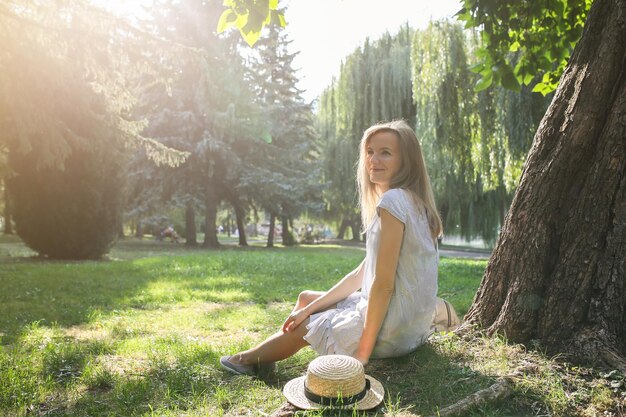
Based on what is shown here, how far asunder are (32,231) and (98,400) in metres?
11.6

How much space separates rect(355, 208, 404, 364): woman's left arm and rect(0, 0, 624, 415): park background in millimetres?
351

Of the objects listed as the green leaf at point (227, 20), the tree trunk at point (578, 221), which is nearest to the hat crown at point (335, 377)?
the tree trunk at point (578, 221)

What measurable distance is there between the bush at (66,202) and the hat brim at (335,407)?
36.9ft

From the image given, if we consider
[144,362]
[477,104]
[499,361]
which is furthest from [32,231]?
[499,361]

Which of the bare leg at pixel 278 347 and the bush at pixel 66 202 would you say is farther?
the bush at pixel 66 202

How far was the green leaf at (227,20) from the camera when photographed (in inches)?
147

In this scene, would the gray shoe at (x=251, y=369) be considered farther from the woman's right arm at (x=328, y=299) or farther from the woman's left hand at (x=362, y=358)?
the woman's left hand at (x=362, y=358)

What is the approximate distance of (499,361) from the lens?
2.86 meters

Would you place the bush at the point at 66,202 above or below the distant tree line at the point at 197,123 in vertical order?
below

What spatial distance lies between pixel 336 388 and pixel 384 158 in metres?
1.46

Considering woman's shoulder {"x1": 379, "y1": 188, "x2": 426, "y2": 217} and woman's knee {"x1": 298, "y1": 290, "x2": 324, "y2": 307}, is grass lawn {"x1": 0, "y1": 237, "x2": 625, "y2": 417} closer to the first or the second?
woman's knee {"x1": 298, "y1": 290, "x2": 324, "y2": 307}

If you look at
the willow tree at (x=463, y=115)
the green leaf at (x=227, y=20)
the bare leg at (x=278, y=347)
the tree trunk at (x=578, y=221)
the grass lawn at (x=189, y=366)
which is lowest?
the grass lawn at (x=189, y=366)

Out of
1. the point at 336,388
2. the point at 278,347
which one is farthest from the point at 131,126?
the point at 336,388

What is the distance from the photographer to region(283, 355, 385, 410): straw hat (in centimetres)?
232
